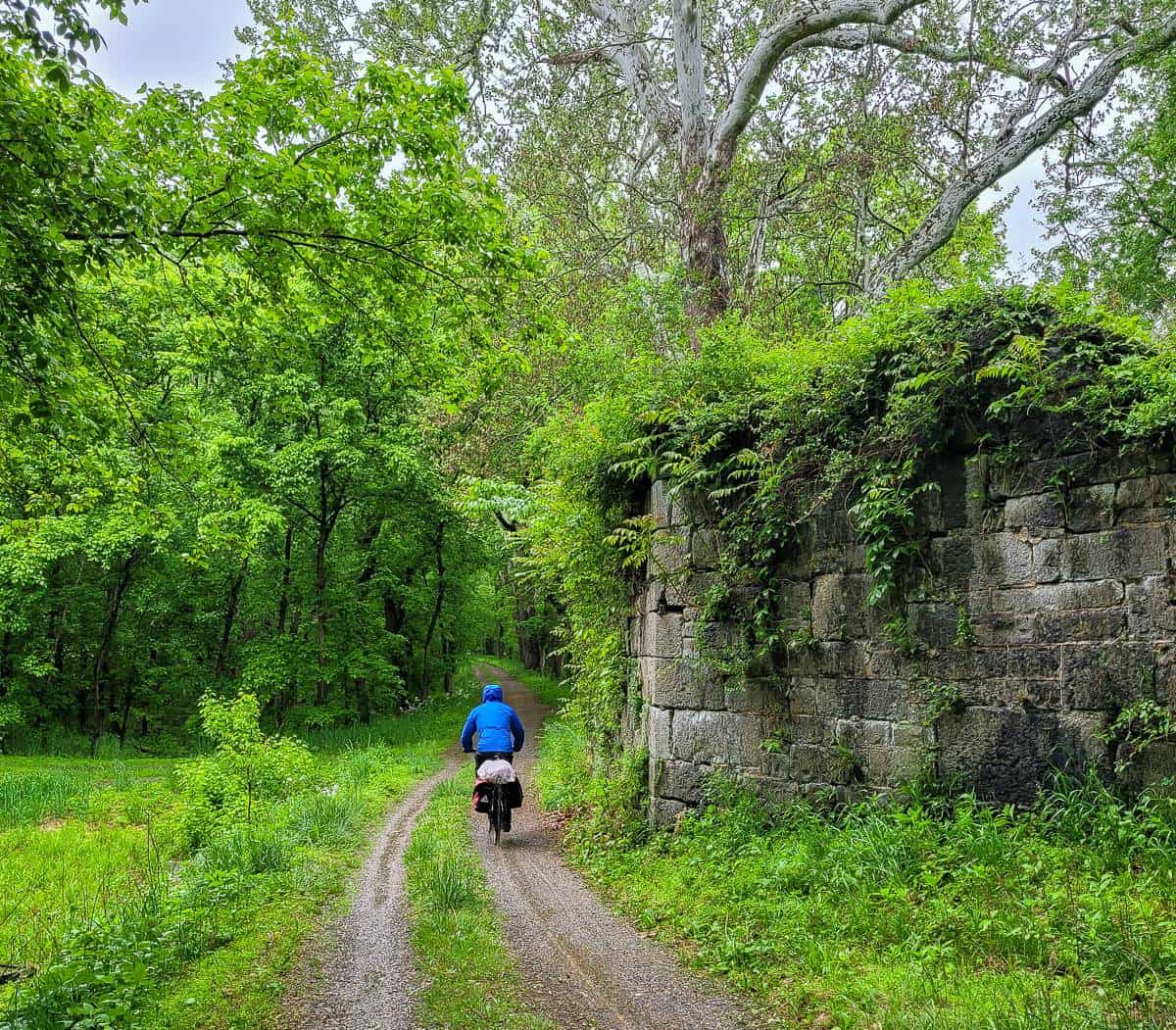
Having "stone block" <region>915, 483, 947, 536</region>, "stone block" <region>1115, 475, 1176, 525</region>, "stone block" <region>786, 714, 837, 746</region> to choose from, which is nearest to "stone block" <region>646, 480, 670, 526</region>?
"stone block" <region>786, 714, 837, 746</region>

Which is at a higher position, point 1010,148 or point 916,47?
point 916,47

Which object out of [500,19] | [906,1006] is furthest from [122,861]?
[500,19]

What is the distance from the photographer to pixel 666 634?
22.3 ft

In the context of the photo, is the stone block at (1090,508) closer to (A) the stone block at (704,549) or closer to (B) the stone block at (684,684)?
(A) the stone block at (704,549)

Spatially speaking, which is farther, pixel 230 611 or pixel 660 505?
pixel 230 611

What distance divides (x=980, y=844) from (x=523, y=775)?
27.1 feet

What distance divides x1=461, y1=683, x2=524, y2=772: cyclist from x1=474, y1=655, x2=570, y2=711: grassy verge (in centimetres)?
886

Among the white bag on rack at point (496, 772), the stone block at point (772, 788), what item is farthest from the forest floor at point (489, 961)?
the stone block at point (772, 788)

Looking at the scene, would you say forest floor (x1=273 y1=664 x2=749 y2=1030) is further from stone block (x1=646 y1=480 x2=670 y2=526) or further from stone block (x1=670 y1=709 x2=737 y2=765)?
stone block (x1=646 y1=480 x2=670 y2=526)

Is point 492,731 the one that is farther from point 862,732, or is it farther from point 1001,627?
point 1001,627

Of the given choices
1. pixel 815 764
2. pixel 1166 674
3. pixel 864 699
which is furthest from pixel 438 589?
pixel 1166 674

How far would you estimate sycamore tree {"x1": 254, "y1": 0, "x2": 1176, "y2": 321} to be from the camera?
986 cm

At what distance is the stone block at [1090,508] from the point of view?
4715 mm

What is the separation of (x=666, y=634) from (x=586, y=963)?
3.00 meters
